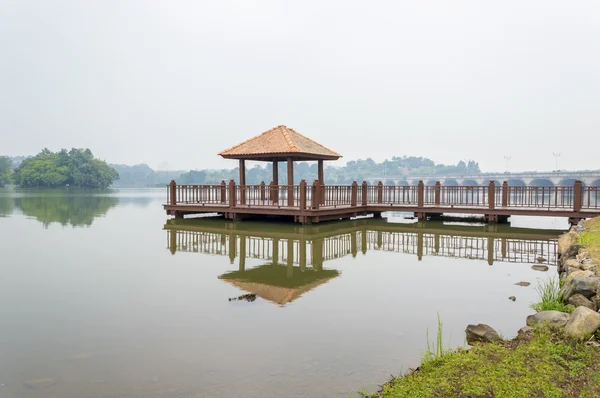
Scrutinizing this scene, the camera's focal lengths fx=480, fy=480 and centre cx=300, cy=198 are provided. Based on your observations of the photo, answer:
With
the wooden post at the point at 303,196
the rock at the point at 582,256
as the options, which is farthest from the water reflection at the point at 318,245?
the rock at the point at 582,256

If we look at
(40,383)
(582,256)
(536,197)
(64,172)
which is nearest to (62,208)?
(536,197)

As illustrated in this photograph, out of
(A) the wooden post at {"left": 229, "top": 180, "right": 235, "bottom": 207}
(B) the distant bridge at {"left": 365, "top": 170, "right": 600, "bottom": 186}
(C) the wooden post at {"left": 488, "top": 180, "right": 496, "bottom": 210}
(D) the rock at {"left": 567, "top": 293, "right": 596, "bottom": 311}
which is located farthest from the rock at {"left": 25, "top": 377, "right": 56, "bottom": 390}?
(B) the distant bridge at {"left": 365, "top": 170, "right": 600, "bottom": 186}

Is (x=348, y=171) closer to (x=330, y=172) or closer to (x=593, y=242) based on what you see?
(x=330, y=172)

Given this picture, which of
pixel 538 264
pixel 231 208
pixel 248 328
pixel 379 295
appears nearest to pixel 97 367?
pixel 248 328

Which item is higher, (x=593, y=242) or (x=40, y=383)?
(x=593, y=242)

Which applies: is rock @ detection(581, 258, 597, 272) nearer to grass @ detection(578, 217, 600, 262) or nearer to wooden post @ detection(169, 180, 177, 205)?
grass @ detection(578, 217, 600, 262)

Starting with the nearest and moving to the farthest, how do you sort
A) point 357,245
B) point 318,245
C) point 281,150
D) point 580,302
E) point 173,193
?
point 580,302 < point 318,245 < point 357,245 < point 281,150 < point 173,193

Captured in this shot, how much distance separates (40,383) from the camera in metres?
3.55

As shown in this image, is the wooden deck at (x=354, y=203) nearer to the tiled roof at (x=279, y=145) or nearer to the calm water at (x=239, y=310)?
the tiled roof at (x=279, y=145)

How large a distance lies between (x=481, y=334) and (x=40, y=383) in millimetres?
3610

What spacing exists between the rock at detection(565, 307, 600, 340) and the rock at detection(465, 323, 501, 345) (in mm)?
581

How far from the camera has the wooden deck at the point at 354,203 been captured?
14.6 metres

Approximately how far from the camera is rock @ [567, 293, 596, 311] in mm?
4457

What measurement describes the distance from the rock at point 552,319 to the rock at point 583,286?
0.52 m
